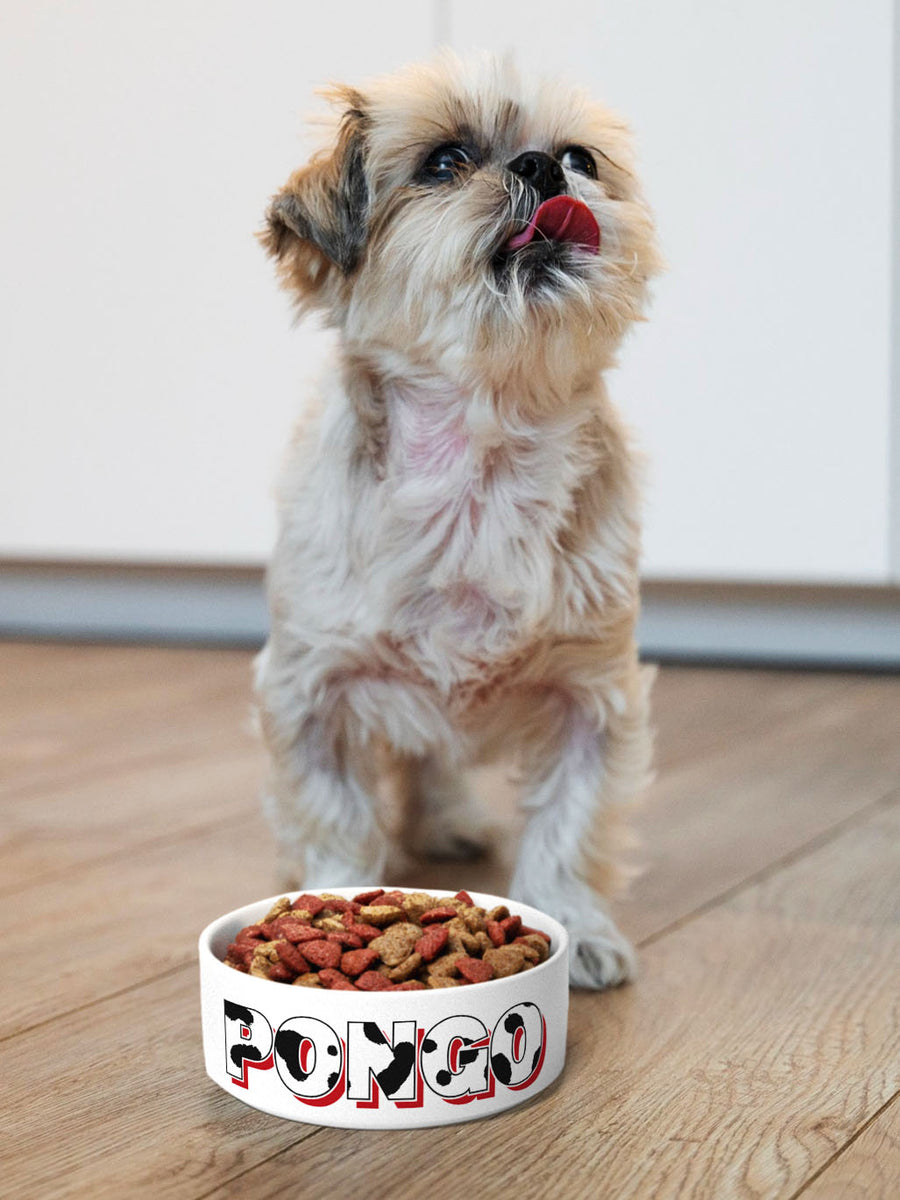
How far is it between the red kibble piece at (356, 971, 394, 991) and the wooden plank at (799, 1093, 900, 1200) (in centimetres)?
27

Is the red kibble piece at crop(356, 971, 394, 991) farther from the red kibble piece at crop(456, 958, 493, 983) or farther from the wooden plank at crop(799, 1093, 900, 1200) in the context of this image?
the wooden plank at crop(799, 1093, 900, 1200)

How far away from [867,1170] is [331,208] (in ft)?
2.52

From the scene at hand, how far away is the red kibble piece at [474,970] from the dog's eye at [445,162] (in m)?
→ 0.59

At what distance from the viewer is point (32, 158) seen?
2939 millimetres

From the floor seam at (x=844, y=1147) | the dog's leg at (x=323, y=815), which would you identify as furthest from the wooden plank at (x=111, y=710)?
the floor seam at (x=844, y=1147)

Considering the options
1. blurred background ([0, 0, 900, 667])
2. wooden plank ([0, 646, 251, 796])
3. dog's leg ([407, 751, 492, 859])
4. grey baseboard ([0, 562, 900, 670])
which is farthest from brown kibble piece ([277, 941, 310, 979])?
grey baseboard ([0, 562, 900, 670])

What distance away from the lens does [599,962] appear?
121 centimetres

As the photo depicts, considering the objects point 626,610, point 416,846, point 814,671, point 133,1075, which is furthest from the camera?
point 814,671

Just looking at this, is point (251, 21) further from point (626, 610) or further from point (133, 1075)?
point (133, 1075)

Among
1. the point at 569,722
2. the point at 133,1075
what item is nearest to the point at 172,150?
the point at 569,722

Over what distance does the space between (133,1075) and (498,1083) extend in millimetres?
261

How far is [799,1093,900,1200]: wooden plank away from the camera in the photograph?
0.84m

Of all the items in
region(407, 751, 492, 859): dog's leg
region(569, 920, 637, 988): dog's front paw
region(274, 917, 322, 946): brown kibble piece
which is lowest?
region(407, 751, 492, 859): dog's leg

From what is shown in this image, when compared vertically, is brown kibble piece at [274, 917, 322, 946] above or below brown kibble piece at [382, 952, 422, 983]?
above
